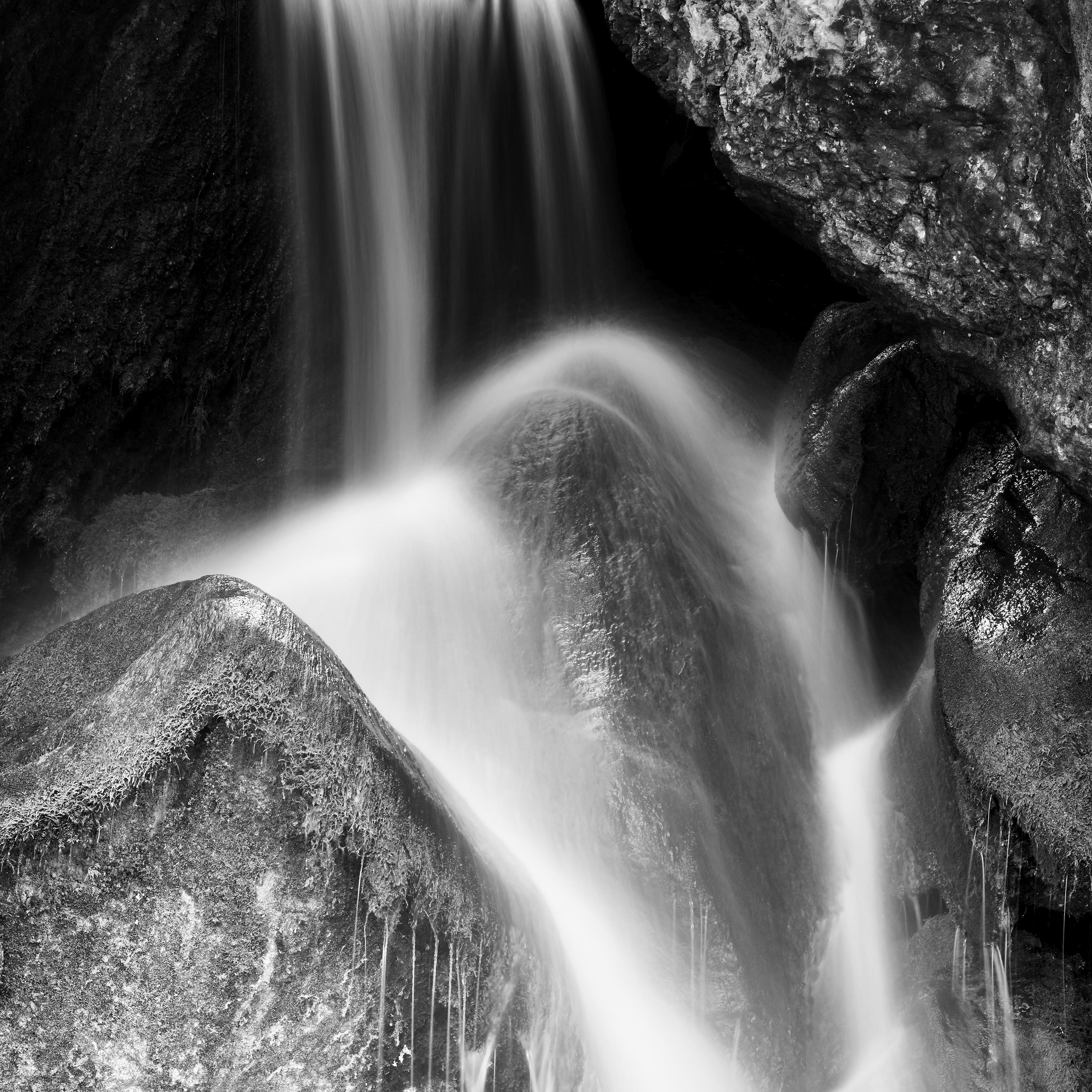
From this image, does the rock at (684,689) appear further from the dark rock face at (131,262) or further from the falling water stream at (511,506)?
the dark rock face at (131,262)

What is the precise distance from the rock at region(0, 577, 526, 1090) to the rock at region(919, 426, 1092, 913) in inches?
105

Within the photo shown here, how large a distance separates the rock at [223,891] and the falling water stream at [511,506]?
1.61ft

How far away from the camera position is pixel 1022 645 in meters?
5.15

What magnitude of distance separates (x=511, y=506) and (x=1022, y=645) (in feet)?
9.26

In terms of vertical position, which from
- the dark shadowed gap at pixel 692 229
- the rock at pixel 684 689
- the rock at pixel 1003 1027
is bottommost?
the rock at pixel 1003 1027

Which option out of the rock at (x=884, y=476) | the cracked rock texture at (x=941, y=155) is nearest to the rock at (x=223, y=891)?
the cracked rock texture at (x=941, y=155)

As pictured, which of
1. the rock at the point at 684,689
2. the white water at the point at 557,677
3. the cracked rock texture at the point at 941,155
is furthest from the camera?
the rock at the point at 684,689

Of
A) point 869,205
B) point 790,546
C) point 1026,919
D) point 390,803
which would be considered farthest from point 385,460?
Result: point 1026,919

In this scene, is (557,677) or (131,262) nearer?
(557,677)

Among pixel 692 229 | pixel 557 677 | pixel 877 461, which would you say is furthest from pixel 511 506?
pixel 692 229

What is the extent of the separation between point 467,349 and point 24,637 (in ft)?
13.0

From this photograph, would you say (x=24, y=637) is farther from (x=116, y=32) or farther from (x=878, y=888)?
(x=878, y=888)

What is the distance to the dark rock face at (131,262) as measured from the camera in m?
6.41

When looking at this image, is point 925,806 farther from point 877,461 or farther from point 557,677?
point 877,461
